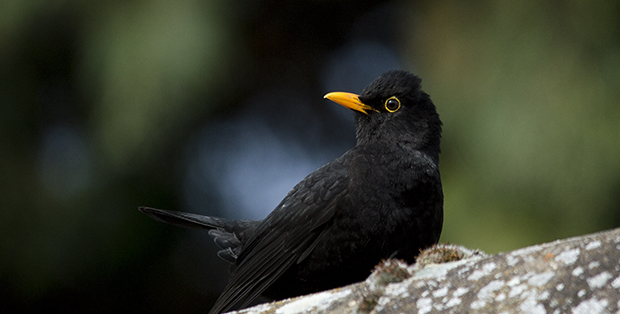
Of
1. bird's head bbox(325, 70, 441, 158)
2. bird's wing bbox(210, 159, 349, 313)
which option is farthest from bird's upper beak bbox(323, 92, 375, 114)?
bird's wing bbox(210, 159, 349, 313)

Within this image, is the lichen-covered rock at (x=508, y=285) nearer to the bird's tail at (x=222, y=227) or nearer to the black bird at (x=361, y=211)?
the black bird at (x=361, y=211)

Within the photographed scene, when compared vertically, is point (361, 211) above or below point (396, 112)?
below

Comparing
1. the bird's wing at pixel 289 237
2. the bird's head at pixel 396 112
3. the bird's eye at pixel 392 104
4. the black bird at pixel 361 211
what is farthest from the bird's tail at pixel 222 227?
the bird's eye at pixel 392 104

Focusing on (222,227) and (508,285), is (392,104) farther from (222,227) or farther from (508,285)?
(508,285)

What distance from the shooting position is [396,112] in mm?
3145

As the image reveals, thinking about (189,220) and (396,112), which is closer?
(396,112)

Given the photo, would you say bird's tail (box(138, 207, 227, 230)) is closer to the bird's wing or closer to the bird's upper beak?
the bird's wing

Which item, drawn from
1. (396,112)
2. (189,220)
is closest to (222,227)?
(189,220)

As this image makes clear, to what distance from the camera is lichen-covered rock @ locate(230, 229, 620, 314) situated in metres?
1.24

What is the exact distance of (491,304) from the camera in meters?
1.35

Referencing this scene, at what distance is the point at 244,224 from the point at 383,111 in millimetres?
1170

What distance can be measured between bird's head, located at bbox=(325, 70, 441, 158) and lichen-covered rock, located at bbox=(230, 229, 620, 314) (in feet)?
4.64

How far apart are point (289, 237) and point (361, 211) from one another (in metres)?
0.46

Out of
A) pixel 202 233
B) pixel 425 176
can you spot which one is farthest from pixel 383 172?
pixel 202 233
